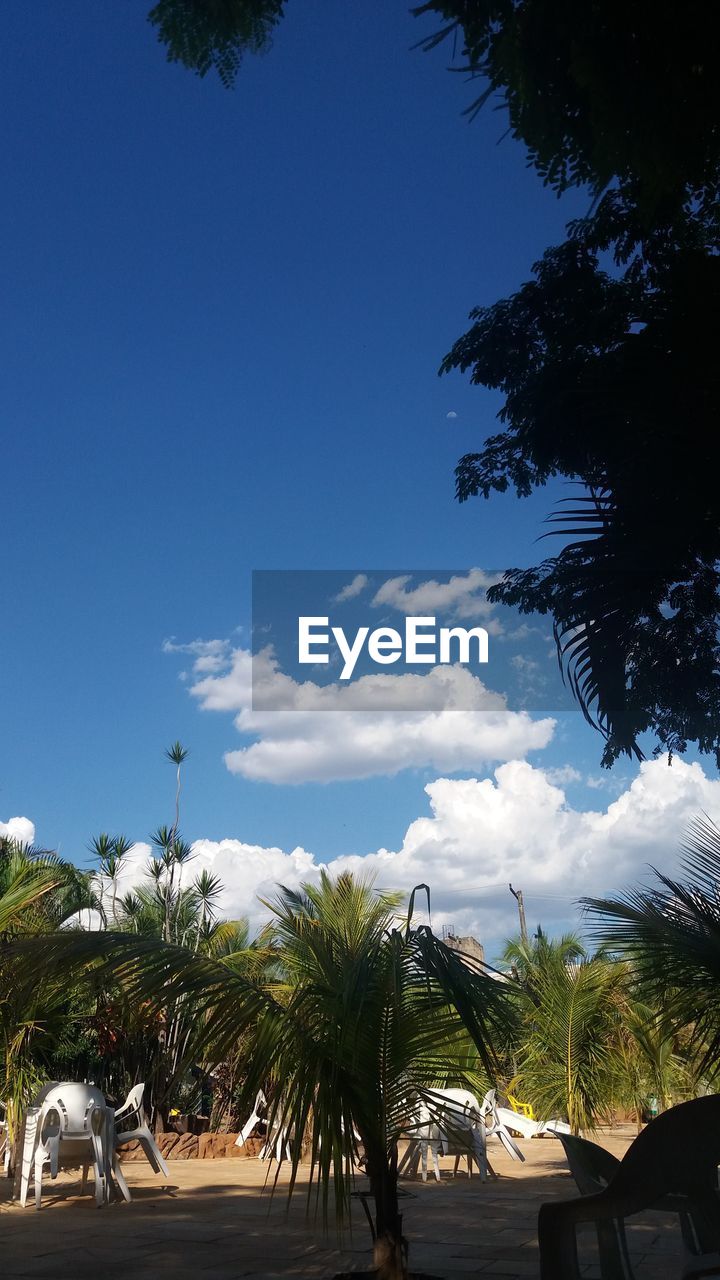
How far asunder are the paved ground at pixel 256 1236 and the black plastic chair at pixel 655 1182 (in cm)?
106

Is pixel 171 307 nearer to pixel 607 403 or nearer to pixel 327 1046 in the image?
pixel 607 403

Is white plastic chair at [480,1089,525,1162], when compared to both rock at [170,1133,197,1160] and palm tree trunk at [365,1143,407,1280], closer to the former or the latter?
rock at [170,1133,197,1160]

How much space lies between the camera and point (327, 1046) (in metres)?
4.48

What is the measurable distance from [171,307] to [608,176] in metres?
11.2

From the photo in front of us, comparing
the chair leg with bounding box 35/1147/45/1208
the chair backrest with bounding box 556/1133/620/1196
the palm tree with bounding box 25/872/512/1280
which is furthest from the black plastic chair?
the chair leg with bounding box 35/1147/45/1208

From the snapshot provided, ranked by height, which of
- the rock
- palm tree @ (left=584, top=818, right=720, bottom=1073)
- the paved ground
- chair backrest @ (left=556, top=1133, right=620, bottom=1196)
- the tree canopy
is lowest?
the rock

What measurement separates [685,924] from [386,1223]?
188 centimetres

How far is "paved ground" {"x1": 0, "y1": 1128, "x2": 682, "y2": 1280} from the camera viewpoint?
534 cm

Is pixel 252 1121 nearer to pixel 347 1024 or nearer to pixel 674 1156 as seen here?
pixel 347 1024

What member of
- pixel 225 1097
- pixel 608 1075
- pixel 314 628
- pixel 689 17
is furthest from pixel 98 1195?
pixel 689 17

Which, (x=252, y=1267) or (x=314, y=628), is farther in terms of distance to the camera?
(x=314, y=628)

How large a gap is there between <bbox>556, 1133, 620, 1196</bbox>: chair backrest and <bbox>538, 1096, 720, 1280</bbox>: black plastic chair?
0.26 m

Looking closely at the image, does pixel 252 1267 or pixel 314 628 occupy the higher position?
pixel 314 628

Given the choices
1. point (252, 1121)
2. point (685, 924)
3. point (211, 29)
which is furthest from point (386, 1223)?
point (252, 1121)
